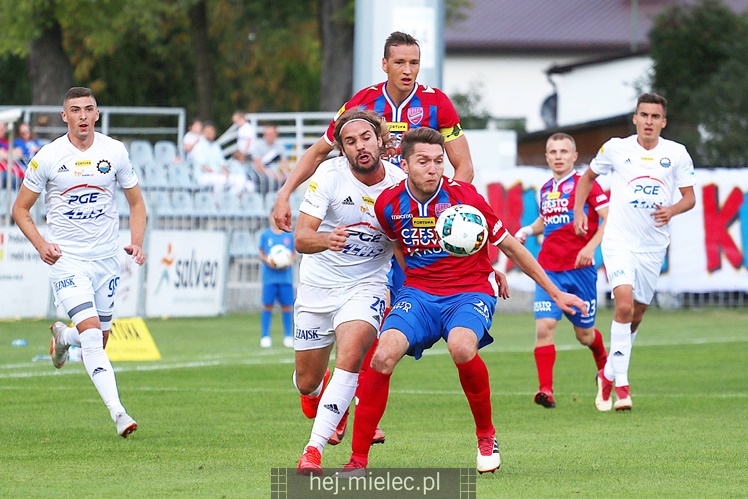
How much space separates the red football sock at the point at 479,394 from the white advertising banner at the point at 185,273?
14.0 m

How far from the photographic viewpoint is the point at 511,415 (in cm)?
1091

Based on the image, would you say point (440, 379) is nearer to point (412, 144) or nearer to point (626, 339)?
point (626, 339)

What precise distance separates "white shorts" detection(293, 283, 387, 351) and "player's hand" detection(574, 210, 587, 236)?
381 centimetres

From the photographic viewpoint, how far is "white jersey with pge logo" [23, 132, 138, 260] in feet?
32.6

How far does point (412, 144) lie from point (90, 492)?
2574mm

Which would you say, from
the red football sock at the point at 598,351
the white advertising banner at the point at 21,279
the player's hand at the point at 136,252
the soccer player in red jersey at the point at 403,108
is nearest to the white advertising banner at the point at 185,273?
the white advertising banner at the point at 21,279

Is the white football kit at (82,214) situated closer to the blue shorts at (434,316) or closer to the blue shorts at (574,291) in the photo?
the blue shorts at (434,316)

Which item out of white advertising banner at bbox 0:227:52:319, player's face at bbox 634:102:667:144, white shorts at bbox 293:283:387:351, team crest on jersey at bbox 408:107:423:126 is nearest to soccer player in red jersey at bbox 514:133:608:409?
player's face at bbox 634:102:667:144

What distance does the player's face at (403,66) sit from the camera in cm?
884

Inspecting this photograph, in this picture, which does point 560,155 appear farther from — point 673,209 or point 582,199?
point 673,209

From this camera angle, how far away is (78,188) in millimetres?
10000

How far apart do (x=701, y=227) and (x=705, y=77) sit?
802 centimetres

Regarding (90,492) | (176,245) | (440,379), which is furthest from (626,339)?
(176,245)

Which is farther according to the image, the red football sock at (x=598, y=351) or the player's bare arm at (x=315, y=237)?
the red football sock at (x=598, y=351)
